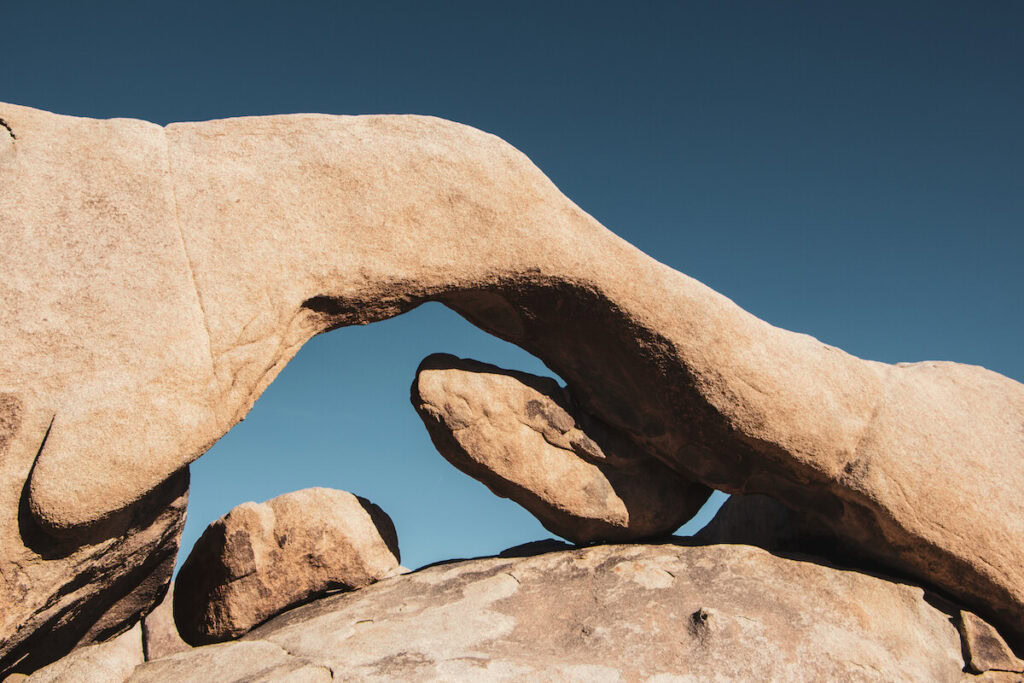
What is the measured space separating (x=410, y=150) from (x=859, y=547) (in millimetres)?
3032

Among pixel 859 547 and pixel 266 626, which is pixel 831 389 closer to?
pixel 859 547

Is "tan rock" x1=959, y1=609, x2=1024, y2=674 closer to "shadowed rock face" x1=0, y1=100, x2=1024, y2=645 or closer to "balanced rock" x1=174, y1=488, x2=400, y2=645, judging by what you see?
"shadowed rock face" x1=0, y1=100, x2=1024, y2=645

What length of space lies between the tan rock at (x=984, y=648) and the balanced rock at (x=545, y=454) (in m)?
1.45

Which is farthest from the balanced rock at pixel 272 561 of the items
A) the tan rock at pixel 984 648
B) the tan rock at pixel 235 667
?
the tan rock at pixel 984 648

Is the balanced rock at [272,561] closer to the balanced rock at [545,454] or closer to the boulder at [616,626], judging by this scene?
the boulder at [616,626]

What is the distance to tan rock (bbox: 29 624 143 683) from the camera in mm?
3408

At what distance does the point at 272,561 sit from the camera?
4.27 m

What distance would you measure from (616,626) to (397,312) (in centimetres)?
170

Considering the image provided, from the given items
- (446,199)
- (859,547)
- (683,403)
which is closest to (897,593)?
(859,547)

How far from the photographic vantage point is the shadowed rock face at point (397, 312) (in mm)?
3225

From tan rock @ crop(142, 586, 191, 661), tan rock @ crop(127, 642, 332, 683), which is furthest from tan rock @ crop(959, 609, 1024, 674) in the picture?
tan rock @ crop(142, 586, 191, 661)

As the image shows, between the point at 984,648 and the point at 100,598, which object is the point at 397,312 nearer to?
the point at 100,598

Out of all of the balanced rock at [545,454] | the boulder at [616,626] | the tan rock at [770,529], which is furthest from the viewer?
the tan rock at [770,529]

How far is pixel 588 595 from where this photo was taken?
162 inches
